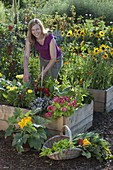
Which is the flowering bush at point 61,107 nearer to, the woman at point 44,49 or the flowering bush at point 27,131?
the flowering bush at point 27,131

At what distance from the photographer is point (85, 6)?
11047mm

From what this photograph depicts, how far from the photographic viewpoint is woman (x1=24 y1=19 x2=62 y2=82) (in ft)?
17.6

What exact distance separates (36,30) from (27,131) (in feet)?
4.94

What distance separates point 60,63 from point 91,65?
1.83ft

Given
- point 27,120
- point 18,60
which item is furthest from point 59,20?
point 27,120

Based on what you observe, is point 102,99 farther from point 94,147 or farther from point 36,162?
point 36,162

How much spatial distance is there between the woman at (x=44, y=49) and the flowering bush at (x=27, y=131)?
927 mm

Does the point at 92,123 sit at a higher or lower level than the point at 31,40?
lower

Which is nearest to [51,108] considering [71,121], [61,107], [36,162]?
[61,107]

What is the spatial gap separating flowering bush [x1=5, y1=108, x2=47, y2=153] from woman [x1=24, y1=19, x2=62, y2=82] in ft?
3.04

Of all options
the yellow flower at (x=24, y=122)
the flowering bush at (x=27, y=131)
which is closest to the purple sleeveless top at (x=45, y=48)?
the flowering bush at (x=27, y=131)

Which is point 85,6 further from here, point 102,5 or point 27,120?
point 27,120

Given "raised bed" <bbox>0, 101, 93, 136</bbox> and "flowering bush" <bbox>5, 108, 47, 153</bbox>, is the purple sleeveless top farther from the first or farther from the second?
"flowering bush" <bbox>5, 108, 47, 153</bbox>

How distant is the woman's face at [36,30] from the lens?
5.33m
